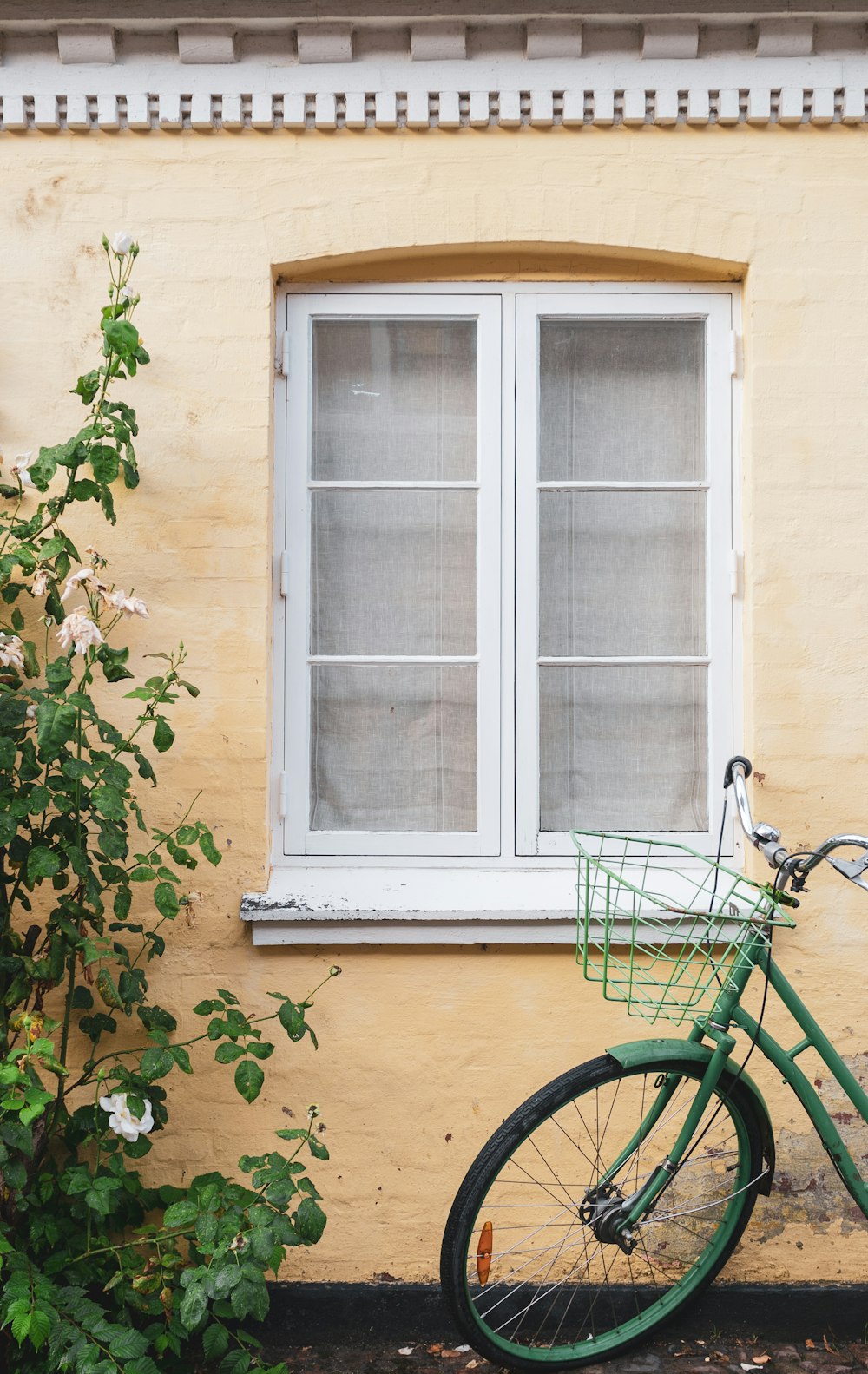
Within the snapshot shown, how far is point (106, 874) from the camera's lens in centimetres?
273

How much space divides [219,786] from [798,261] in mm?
2236

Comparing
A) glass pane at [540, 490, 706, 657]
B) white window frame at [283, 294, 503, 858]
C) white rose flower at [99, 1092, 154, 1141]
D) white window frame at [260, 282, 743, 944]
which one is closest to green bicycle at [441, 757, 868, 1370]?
white window frame at [260, 282, 743, 944]

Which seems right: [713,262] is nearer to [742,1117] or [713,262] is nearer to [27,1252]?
[742,1117]

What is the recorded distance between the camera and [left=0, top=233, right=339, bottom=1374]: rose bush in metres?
2.50

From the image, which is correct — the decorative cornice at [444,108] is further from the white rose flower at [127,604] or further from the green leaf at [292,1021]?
the green leaf at [292,1021]

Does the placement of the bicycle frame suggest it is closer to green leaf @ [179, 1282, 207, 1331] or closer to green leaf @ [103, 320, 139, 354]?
green leaf @ [179, 1282, 207, 1331]

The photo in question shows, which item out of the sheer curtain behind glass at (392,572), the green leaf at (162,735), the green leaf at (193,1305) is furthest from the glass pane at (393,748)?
the green leaf at (193,1305)

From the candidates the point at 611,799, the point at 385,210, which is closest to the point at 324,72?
the point at 385,210

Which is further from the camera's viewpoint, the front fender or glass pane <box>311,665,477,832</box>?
glass pane <box>311,665,477,832</box>

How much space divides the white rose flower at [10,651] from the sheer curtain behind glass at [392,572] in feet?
2.86

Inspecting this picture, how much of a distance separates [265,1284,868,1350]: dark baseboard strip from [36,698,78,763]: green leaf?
1650mm

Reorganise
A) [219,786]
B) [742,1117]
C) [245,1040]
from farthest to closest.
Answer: [219,786]
[245,1040]
[742,1117]

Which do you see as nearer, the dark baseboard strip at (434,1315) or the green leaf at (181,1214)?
the green leaf at (181,1214)

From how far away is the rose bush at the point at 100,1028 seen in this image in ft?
8.20
